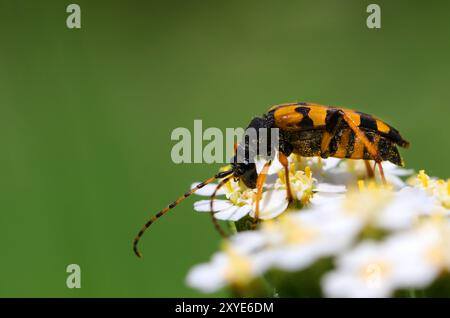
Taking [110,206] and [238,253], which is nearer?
[238,253]

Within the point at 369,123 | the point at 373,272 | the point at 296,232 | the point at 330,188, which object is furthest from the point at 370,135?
the point at 373,272

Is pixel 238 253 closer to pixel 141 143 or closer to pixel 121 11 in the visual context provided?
pixel 141 143

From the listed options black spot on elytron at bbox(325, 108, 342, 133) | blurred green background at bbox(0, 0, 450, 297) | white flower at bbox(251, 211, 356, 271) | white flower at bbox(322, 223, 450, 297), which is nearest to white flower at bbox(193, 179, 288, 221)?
black spot on elytron at bbox(325, 108, 342, 133)

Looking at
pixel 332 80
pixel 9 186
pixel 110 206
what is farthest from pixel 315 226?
pixel 332 80

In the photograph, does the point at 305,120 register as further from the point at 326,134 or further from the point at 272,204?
the point at 272,204

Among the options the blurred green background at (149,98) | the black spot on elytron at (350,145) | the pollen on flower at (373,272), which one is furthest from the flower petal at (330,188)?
the blurred green background at (149,98)

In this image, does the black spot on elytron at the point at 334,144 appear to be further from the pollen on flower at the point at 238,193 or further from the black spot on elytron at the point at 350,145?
the pollen on flower at the point at 238,193
